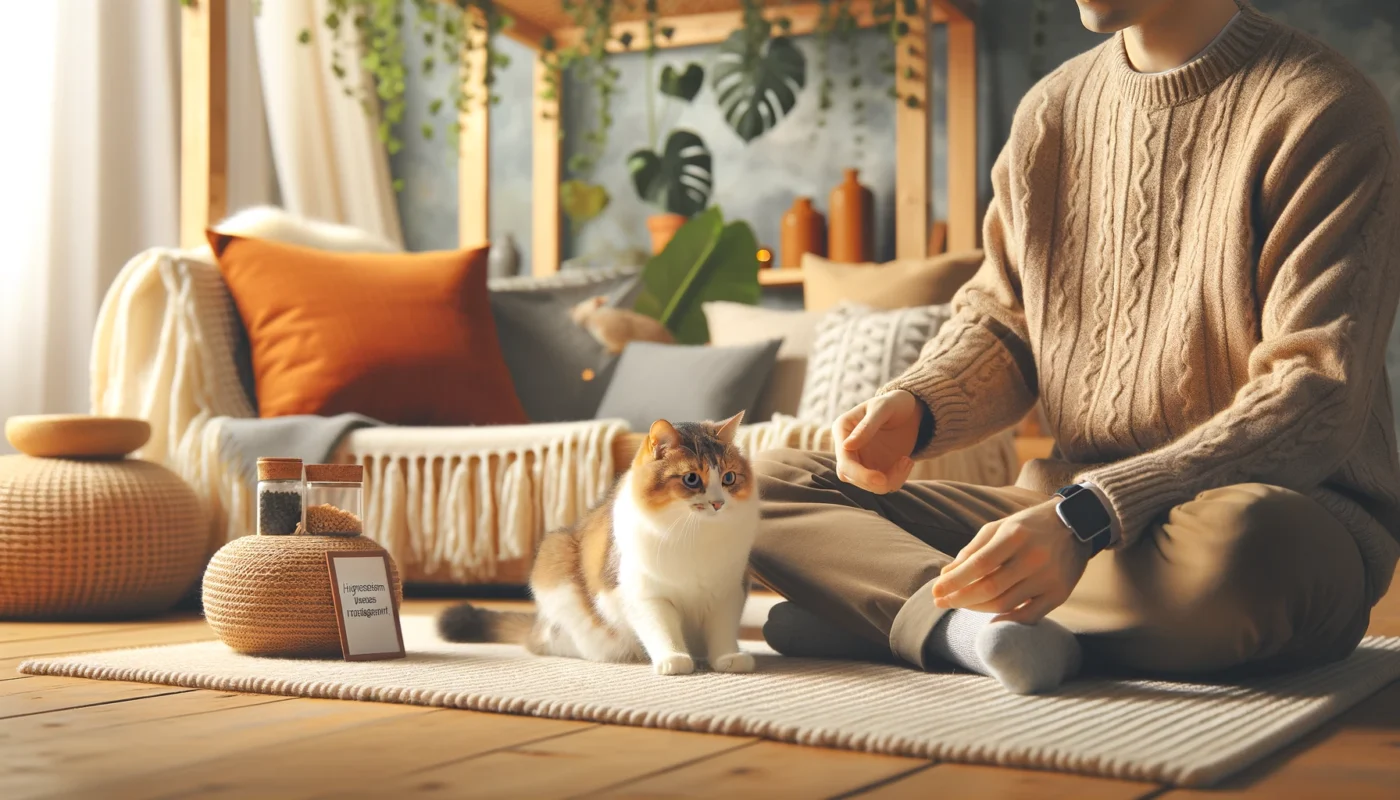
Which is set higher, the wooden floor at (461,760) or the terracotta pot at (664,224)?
the terracotta pot at (664,224)

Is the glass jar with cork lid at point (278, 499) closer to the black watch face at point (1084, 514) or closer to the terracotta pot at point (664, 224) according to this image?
the black watch face at point (1084, 514)

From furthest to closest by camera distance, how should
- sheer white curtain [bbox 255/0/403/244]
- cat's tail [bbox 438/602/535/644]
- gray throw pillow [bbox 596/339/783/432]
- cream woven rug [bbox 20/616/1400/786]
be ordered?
sheer white curtain [bbox 255/0/403/244] < gray throw pillow [bbox 596/339/783/432] < cat's tail [bbox 438/602/535/644] < cream woven rug [bbox 20/616/1400/786]

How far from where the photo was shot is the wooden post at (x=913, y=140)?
3.58 m

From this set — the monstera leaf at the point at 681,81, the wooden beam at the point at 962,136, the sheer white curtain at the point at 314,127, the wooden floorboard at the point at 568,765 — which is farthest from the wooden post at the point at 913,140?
the wooden floorboard at the point at 568,765

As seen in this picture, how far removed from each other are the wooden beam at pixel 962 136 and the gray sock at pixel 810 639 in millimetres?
2417

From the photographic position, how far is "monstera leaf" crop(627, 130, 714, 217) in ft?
13.1

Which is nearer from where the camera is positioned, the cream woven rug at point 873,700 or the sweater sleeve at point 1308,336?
the cream woven rug at point 873,700

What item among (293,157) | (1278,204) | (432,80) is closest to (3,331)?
(293,157)

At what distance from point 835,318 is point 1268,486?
152cm

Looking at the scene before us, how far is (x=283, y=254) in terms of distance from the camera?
2.59 metres

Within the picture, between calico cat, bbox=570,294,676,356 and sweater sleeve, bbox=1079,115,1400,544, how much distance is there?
5.64 ft

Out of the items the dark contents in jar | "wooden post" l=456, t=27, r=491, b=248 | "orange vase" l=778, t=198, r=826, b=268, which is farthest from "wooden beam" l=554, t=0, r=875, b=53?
the dark contents in jar

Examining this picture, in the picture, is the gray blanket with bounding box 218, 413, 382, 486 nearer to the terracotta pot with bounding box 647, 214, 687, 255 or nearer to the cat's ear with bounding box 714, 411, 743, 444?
the cat's ear with bounding box 714, 411, 743, 444

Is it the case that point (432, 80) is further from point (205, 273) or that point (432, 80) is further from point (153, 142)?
point (205, 273)
